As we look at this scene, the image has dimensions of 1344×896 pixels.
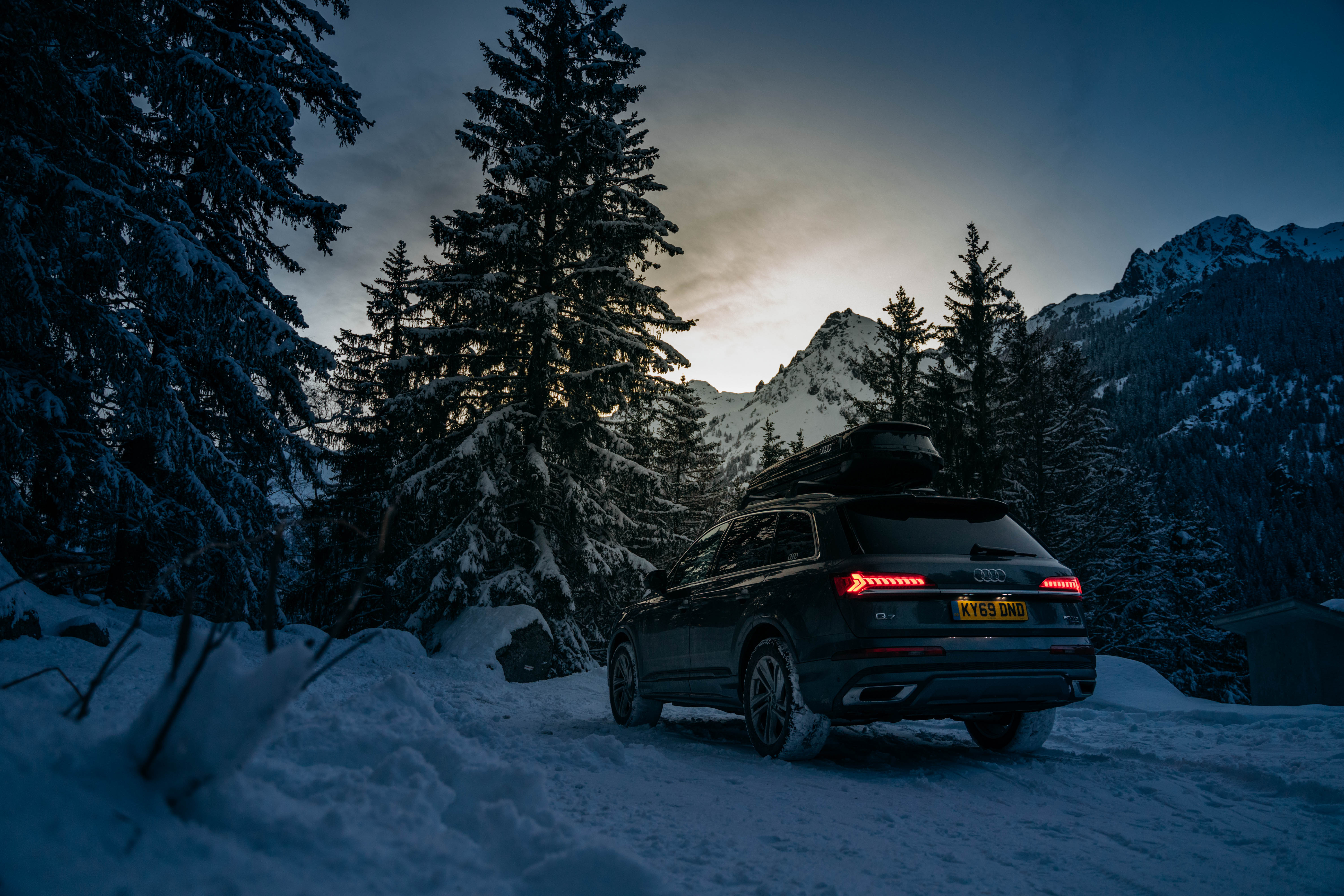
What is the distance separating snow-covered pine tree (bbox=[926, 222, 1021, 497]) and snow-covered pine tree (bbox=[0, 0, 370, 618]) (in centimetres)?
1943

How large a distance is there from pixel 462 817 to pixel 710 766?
2629 mm

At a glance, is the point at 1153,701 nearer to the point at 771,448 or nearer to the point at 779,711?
the point at 779,711

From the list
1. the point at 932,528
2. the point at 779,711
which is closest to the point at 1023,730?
the point at 932,528

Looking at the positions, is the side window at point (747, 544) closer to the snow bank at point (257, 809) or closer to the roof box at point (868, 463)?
the roof box at point (868, 463)

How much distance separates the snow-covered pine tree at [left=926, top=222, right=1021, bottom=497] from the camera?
23.7 meters

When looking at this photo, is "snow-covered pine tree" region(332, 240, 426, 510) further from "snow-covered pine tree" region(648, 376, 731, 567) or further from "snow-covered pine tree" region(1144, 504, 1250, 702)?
"snow-covered pine tree" region(1144, 504, 1250, 702)

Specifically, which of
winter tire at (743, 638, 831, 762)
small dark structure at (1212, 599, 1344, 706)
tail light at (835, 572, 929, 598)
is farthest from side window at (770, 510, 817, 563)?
small dark structure at (1212, 599, 1344, 706)

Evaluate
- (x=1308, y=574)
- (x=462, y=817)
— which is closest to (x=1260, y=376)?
(x=1308, y=574)

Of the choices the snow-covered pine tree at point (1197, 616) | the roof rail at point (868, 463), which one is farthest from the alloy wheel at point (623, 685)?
the snow-covered pine tree at point (1197, 616)

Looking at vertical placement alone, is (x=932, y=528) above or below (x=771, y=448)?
below

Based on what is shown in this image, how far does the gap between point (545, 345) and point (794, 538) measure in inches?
367

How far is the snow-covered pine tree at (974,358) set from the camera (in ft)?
77.7

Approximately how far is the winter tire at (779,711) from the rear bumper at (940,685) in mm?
133

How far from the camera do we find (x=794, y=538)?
504 centimetres
